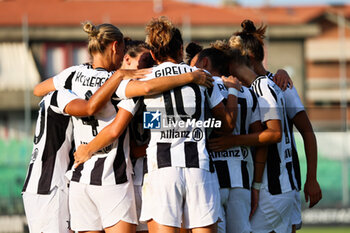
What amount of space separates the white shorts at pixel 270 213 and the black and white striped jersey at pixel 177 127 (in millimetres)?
1058

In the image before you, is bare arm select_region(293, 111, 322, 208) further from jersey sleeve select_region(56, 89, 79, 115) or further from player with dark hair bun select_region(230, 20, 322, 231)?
jersey sleeve select_region(56, 89, 79, 115)

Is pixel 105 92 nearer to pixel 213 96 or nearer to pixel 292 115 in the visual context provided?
pixel 213 96

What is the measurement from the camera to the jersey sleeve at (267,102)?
536 cm

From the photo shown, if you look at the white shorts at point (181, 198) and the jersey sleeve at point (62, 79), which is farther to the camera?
the jersey sleeve at point (62, 79)

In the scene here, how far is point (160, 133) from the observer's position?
4586 millimetres

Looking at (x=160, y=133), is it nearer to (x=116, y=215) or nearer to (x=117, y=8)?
(x=116, y=215)

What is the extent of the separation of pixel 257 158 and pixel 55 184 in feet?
5.50

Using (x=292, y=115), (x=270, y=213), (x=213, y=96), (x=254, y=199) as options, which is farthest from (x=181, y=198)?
(x=292, y=115)

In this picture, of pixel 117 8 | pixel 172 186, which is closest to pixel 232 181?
pixel 172 186

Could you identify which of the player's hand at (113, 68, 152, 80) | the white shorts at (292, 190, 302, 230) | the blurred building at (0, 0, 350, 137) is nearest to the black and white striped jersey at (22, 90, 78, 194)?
the player's hand at (113, 68, 152, 80)

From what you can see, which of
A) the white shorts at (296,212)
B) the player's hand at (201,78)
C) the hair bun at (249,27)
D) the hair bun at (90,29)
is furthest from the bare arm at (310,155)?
the hair bun at (90,29)

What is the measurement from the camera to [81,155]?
4.91 metres

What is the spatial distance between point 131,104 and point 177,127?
15.1 inches

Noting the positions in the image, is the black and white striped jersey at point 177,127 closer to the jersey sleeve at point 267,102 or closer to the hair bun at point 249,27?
the jersey sleeve at point 267,102
